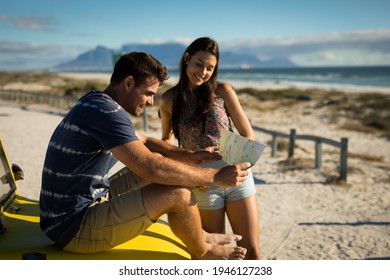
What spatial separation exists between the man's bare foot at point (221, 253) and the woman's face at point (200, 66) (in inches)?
50.6

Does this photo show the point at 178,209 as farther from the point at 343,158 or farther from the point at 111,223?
the point at 343,158

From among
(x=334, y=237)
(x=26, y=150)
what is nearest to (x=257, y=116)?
(x=26, y=150)

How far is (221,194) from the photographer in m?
3.04

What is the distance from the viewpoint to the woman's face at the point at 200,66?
119 inches

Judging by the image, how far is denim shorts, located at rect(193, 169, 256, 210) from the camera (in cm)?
300

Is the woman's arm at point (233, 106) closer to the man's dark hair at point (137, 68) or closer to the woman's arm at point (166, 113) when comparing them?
the woman's arm at point (166, 113)

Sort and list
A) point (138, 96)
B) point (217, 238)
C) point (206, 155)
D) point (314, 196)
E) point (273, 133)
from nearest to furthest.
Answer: point (138, 96), point (217, 238), point (206, 155), point (314, 196), point (273, 133)

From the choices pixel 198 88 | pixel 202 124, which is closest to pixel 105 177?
pixel 202 124

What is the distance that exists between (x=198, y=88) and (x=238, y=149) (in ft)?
2.49

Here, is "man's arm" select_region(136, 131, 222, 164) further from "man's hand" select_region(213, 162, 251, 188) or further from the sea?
the sea

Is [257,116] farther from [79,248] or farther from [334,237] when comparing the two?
[79,248]

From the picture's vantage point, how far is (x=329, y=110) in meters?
20.7

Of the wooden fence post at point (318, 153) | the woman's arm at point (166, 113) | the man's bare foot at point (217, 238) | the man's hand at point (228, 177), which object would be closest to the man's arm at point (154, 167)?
the man's hand at point (228, 177)
